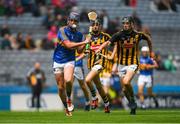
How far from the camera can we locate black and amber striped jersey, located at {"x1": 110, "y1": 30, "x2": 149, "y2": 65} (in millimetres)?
21375

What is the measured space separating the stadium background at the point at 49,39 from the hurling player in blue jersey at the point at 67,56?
12.0 metres

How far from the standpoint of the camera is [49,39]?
118 feet

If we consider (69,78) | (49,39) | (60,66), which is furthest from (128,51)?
(49,39)

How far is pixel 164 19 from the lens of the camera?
128 feet

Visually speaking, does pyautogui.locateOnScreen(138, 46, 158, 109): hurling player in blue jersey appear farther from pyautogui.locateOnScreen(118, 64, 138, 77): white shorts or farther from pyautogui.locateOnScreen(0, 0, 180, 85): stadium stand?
pyautogui.locateOnScreen(118, 64, 138, 77): white shorts

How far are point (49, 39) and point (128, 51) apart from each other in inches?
579

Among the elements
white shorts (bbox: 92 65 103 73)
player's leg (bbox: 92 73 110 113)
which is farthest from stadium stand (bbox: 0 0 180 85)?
player's leg (bbox: 92 73 110 113)

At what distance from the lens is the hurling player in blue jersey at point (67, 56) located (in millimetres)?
20203

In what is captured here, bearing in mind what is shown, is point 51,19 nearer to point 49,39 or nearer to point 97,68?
point 49,39

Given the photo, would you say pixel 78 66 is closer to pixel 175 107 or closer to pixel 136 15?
pixel 175 107

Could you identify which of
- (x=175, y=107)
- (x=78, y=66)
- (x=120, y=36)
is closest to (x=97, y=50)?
(x=120, y=36)

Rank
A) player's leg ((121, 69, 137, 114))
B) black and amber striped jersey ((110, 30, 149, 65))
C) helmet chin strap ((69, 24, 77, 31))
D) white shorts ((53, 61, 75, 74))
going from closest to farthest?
helmet chin strap ((69, 24, 77, 31)) → white shorts ((53, 61, 75, 74)) → player's leg ((121, 69, 137, 114)) → black and amber striped jersey ((110, 30, 149, 65))

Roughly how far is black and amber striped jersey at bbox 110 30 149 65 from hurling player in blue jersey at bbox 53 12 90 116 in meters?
1.11

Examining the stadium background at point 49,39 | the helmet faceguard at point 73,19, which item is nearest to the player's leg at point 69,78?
the helmet faceguard at point 73,19
